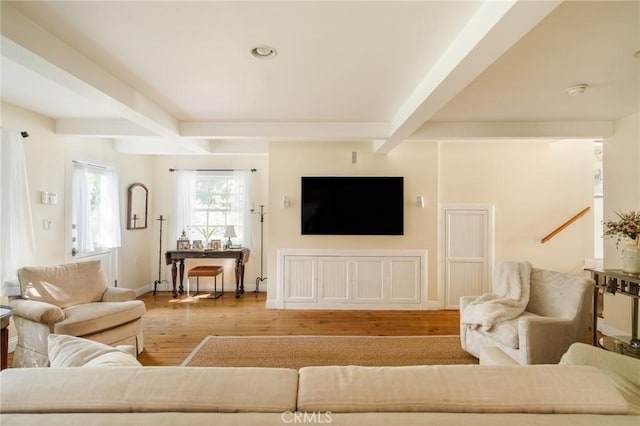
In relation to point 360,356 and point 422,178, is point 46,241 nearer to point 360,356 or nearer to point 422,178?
point 360,356

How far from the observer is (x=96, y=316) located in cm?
263

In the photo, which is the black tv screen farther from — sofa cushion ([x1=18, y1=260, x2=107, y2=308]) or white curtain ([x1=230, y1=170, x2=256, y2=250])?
sofa cushion ([x1=18, y1=260, x2=107, y2=308])

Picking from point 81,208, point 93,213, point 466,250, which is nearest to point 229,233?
point 93,213

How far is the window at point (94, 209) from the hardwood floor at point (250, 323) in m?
1.19

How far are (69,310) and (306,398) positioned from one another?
288cm

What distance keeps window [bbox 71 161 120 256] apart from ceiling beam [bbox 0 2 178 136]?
188 centimetres

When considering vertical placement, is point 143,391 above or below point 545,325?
above

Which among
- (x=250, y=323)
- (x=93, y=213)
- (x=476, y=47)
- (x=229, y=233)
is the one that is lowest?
(x=250, y=323)

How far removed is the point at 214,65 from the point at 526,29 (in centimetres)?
187

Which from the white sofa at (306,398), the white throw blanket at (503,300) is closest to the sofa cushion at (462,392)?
the white sofa at (306,398)

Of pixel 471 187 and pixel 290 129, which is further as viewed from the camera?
pixel 471 187

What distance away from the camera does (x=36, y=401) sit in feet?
2.91

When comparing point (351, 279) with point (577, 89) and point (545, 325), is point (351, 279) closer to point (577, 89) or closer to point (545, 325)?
point (545, 325)

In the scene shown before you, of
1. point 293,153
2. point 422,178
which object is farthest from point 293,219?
point 422,178
